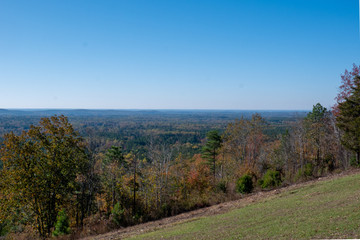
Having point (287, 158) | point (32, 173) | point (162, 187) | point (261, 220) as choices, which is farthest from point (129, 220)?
point (287, 158)

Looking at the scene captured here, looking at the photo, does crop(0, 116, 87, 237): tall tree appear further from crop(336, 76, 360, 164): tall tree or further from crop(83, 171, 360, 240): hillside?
crop(336, 76, 360, 164): tall tree

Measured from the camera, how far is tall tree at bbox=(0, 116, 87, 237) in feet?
51.3

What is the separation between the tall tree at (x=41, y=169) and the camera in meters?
15.6

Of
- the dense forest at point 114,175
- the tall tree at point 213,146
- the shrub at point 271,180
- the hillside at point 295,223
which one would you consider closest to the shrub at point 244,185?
the dense forest at point 114,175

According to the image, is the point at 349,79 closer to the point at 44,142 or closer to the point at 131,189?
the point at 131,189

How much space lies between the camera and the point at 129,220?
68.9 feet

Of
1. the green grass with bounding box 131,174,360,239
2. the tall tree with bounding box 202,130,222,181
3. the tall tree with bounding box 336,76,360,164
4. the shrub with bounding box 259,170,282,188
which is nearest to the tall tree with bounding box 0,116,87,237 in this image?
the green grass with bounding box 131,174,360,239

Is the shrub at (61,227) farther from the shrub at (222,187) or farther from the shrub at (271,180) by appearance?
the shrub at (271,180)

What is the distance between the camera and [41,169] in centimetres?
1667

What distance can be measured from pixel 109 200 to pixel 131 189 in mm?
2972

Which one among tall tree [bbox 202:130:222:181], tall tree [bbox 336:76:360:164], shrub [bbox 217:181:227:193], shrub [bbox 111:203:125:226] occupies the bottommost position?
shrub [bbox 111:203:125:226]

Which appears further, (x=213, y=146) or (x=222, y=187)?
(x=213, y=146)

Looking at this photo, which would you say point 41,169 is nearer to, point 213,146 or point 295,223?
point 295,223

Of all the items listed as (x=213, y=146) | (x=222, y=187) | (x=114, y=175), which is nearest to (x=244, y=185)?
(x=222, y=187)
